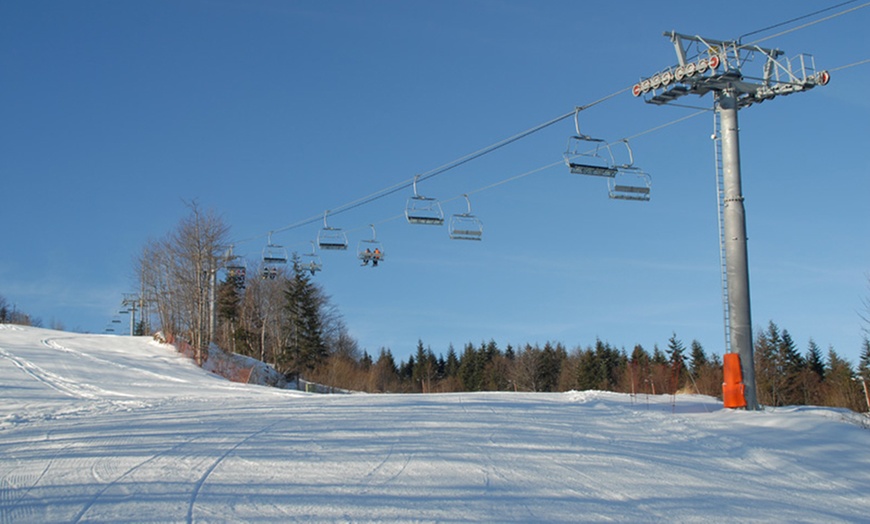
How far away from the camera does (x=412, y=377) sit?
11394cm

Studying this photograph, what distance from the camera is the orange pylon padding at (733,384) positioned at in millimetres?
18484

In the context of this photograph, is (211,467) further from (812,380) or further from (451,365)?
(451,365)

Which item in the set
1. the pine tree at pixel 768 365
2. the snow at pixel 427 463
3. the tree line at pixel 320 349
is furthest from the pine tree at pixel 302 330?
the snow at pixel 427 463

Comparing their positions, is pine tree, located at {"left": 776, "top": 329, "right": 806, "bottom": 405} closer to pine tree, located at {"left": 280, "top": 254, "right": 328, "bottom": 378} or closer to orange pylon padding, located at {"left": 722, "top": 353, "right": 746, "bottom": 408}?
pine tree, located at {"left": 280, "top": 254, "right": 328, "bottom": 378}

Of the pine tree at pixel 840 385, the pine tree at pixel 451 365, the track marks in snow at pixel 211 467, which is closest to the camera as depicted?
the track marks in snow at pixel 211 467

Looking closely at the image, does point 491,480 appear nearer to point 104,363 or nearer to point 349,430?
point 349,430

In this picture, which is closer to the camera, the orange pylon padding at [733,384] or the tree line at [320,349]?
the orange pylon padding at [733,384]

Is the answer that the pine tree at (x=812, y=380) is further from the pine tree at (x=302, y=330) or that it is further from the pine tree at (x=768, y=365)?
the pine tree at (x=302, y=330)

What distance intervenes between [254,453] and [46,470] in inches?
106

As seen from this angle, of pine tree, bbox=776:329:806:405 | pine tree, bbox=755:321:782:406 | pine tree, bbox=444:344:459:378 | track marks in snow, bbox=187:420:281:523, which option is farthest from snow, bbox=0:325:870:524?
pine tree, bbox=444:344:459:378

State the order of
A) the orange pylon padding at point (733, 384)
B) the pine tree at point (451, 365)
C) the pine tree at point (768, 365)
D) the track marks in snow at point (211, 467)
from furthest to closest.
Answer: the pine tree at point (451, 365), the pine tree at point (768, 365), the orange pylon padding at point (733, 384), the track marks in snow at point (211, 467)

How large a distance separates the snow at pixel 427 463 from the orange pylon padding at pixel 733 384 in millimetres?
759

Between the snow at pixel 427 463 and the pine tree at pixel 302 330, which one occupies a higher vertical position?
the pine tree at pixel 302 330

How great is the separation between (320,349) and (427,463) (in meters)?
61.3
